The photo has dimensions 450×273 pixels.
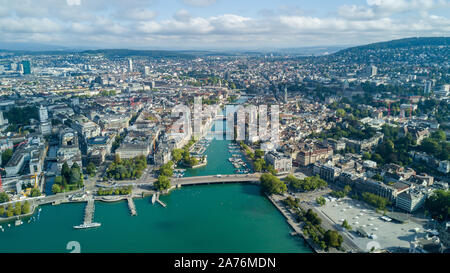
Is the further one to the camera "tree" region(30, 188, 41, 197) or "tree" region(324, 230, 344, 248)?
"tree" region(30, 188, 41, 197)

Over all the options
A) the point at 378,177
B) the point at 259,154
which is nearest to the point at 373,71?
the point at 259,154

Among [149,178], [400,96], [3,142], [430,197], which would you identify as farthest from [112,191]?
[400,96]

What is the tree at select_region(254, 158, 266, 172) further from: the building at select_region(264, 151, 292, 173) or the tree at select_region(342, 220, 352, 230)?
the tree at select_region(342, 220, 352, 230)

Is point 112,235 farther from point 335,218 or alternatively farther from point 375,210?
point 375,210

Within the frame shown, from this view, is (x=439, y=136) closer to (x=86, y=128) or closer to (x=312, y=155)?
(x=312, y=155)

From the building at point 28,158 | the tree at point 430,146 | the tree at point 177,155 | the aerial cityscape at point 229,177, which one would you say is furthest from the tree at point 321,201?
the building at point 28,158

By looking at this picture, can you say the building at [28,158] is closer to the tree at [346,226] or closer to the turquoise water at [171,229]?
the turquoise water at [171,229]

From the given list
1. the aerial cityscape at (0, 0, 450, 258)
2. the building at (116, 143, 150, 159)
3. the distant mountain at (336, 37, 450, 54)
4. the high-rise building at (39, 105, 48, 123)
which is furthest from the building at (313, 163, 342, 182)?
the distant mountain at (336, 37, 450, 54)
